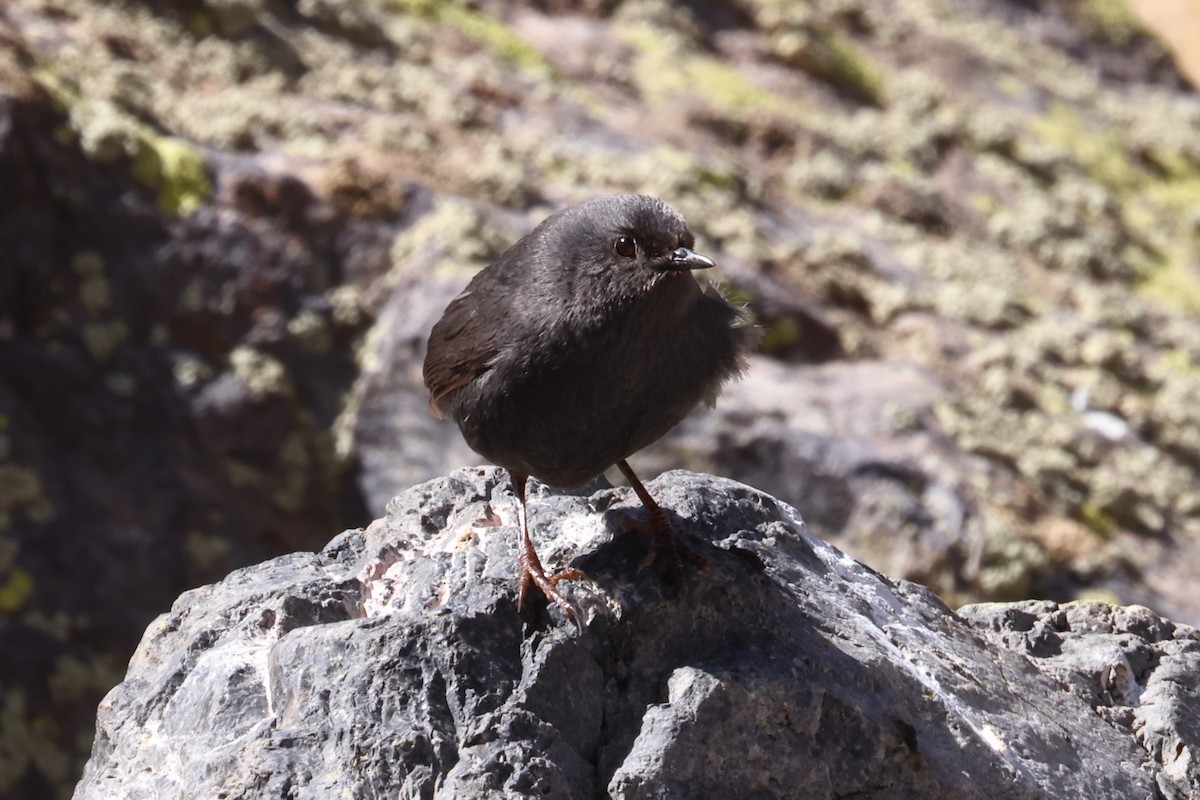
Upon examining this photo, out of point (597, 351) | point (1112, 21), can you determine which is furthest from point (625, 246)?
point (1112, 21)

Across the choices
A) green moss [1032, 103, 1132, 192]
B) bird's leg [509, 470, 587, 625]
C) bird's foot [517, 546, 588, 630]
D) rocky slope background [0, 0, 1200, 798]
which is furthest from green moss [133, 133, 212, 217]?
green moss [1032, 103, 1132, 192]

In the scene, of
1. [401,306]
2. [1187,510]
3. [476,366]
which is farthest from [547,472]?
[1187,510]

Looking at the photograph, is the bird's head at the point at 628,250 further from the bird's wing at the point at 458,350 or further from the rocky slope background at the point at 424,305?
the rocky slope background at the point at 424,305

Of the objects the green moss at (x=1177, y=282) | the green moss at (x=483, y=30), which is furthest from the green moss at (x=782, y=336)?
the green moss at (x=1177, y=282)

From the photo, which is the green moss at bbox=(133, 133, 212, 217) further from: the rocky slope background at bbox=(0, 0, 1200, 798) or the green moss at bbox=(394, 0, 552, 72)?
the green moss at bbox=(394, 0, 552, 72)

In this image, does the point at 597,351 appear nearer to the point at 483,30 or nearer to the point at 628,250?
the point at 628,250

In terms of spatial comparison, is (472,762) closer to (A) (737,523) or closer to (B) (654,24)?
(A) (737,523)
